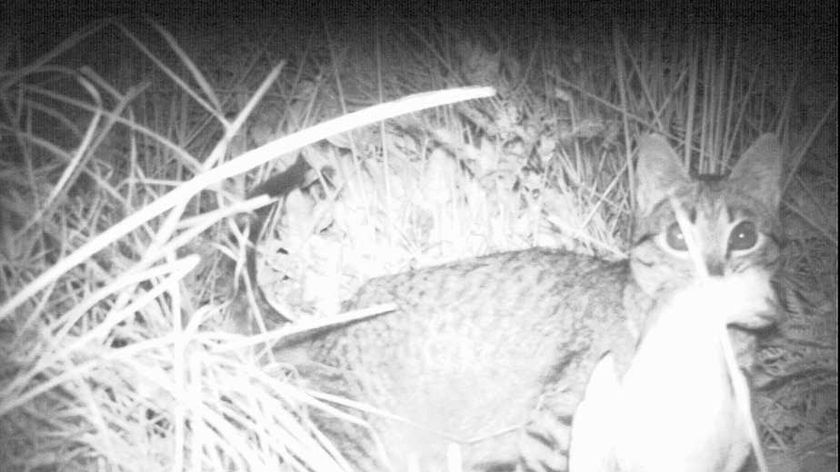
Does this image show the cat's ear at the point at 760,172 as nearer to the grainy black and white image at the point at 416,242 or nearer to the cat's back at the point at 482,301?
the grainy black and white image at the point at 416,242

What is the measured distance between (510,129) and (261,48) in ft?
1.28

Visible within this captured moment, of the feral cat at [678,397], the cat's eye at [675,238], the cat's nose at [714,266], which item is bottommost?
the feral cat at [678,397]

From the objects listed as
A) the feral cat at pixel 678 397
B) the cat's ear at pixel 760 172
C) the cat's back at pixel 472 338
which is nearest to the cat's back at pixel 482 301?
the cat's back at pixel 472 338

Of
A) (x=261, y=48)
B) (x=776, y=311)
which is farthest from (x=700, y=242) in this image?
(x=261, y=48)

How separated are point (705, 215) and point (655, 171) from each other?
0.10 m

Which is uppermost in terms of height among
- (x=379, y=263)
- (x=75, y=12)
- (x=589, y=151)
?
(x=75, y=12)

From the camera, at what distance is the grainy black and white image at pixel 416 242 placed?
1097 mm

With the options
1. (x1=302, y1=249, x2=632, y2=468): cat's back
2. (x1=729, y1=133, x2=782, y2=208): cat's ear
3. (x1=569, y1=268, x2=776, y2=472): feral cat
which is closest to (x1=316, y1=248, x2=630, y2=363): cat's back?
(x1=302, y1=249, x2=632, y2=468): cat's back

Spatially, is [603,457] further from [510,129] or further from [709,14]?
[709,14]

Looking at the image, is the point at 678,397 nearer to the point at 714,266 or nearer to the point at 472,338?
the point at 714,266

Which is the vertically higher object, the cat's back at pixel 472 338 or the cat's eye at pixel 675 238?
the cat's eye at pixel 675 238

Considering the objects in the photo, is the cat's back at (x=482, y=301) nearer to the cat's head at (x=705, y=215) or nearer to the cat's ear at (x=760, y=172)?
the cat's head at (x=705, y=215)

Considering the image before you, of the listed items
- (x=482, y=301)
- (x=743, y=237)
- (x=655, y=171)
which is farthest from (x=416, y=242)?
(x=743, y=237)

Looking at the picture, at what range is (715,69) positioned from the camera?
1.18 meters
